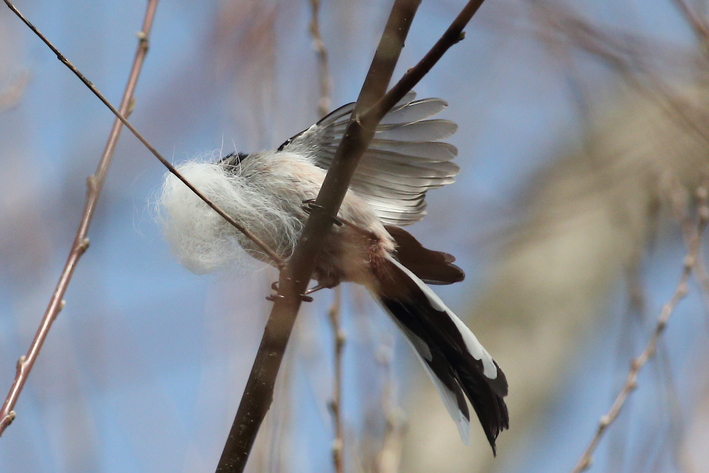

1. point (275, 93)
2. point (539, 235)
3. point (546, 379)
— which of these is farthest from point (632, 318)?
point (546, 379)

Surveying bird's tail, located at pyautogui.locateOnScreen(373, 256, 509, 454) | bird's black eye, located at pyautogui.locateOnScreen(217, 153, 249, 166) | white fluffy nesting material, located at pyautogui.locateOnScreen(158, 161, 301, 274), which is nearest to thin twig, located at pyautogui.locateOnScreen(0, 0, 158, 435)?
white fluffy nesting material, located at pyautogui.locateOnScreen(158, 161, 301, 274)

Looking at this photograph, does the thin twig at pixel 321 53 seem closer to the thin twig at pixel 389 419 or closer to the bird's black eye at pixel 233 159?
the bird's black eye at pixel 233 159

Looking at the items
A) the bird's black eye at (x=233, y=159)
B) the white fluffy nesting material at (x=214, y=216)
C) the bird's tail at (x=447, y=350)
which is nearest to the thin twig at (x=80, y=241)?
the white fluffy nesting material at (x=214, y=216)

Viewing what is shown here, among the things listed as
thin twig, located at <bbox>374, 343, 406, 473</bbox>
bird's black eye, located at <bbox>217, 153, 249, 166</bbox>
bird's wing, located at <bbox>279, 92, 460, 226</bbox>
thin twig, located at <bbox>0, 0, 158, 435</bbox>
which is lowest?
thin twig, located at <bbox>374, 343, 406, 473</bbox>

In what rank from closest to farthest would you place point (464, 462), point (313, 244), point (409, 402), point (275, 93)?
point (313, 244) < point (275, 93) < point (464, 462) < point (409, 402)

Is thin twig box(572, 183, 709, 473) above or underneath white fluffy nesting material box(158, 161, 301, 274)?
underneath

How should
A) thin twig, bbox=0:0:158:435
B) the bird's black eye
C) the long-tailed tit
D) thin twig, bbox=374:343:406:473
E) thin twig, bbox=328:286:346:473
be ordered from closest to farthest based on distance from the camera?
thin twig, bbox=0:0:158:435 < thin twig, bbox=328:286:346:473 < thin twig, bbox=374:343:406:473 < the long-tailed tit < the bird's black eye

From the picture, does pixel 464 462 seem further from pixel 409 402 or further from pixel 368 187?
pixel 368 187

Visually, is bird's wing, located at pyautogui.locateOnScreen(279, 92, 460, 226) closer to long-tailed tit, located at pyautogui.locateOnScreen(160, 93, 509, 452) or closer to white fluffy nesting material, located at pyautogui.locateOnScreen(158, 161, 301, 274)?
long-tailed tit, located at pyautogui.locateOnScreen(160, 93, 509, 452)

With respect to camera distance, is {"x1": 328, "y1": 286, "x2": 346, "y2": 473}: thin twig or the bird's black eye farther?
the bird's black eye
